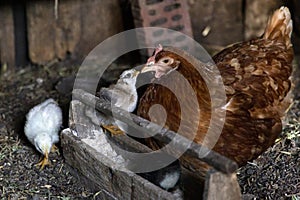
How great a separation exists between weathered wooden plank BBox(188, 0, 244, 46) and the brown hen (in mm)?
1520

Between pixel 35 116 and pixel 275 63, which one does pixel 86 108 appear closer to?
pixel 35 116

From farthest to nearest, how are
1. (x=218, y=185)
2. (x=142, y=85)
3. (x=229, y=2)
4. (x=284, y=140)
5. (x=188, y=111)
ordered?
(x=229, y=2) < (x=142, y=85) < (x=284, y=140) < (x=188, y=111) < (x=218, y=185)

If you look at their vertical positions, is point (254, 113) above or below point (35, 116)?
above

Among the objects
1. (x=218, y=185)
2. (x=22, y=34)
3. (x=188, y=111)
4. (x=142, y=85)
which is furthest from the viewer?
(x=22, y=34)

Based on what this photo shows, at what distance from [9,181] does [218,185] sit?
119 centimetres

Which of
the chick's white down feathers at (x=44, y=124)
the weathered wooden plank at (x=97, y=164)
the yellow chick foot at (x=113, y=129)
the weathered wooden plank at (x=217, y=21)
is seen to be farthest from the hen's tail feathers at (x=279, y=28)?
the weathered wooden plank at (x=217, y=21)

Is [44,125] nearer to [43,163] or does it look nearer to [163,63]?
[43,163]

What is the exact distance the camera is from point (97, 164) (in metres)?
2.50

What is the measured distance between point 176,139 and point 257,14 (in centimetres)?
259

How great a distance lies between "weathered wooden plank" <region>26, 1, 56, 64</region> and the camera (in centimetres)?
→ 409

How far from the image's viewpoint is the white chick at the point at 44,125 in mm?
2859

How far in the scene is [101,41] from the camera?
431 centimetres

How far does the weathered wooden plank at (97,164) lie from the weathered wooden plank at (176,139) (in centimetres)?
15

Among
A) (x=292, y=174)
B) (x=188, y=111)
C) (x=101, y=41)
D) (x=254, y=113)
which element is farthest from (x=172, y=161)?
(x=101, y=41)
